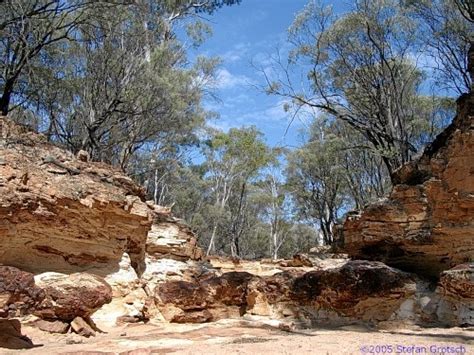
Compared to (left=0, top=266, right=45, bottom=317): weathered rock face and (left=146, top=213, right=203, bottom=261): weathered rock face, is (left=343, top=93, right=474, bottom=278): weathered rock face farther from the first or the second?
(left=0, top=266, right=45, bottom=317): weathered rock face

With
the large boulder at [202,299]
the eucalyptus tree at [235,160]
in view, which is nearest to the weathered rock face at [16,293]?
the large boulder at [202,299]

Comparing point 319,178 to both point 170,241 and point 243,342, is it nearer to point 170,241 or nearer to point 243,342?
point 170,241

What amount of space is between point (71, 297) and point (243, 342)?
2.79 meters

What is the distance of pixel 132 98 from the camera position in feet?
57.7

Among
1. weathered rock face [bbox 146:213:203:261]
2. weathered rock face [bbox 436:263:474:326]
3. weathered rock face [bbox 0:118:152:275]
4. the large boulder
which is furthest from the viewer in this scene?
weathered rock face [bbox 146:213:203:261]

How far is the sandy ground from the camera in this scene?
445cm

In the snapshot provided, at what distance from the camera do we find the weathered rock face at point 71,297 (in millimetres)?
6254

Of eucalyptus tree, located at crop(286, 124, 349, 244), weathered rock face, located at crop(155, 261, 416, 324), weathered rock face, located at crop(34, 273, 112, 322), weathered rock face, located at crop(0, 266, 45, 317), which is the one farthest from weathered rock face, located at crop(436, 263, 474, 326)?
eucalyptus tree, located at crop(286, 124, 349, 244)

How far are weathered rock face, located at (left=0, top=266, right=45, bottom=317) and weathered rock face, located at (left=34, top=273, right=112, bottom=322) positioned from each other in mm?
471

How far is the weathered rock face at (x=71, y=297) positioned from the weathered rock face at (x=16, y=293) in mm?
471

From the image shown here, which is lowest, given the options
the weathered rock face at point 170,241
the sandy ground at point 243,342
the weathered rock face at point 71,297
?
the sandy ground at point 243,342

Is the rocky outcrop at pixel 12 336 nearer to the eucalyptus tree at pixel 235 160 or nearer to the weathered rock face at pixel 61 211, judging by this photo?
the weathered rock face at pixel 61 211

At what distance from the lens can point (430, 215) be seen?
8219 millimetres

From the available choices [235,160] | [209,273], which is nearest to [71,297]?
[209,273]
